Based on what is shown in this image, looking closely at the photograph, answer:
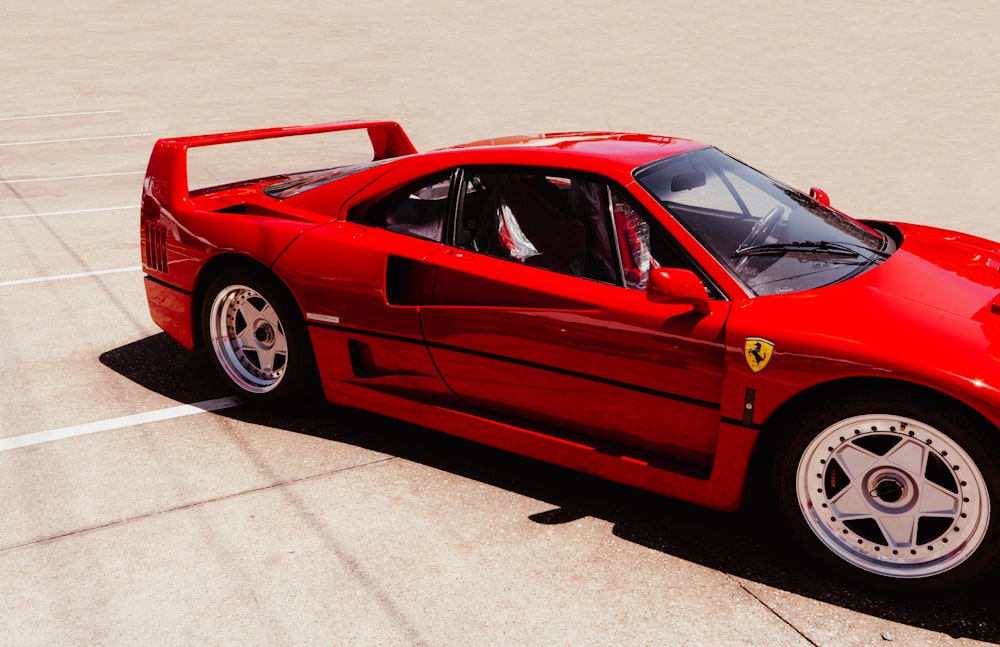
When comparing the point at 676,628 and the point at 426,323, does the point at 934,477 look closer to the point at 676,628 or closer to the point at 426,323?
the point at 676,628

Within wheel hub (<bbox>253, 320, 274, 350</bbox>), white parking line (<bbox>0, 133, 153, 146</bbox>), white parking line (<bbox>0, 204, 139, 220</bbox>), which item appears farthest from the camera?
white parking line (<bbox>0, 133, 153, 146</bbox>)

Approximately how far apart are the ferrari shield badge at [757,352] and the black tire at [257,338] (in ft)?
6.79

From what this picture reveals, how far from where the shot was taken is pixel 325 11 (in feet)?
118

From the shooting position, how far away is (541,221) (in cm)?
379

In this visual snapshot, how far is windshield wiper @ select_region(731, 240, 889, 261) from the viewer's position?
3441 millimetres

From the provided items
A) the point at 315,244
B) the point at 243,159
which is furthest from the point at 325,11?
the point at 315,244

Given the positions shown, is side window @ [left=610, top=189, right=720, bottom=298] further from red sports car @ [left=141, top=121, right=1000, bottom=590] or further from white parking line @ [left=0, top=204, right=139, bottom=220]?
white parking line @ [left=0, top=204, right=139, bottom=220]

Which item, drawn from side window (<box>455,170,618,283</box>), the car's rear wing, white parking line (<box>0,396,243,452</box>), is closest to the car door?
side window (<box>455,170,618,283</box>)

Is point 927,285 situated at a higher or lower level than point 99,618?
higher

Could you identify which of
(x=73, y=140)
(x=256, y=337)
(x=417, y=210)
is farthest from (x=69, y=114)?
(x=417, y=210)

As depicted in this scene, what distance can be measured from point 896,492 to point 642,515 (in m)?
0.96

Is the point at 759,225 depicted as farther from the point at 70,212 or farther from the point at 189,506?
the point at 70,212

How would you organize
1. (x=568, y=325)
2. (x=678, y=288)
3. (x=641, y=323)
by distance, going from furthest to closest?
(x=568, y=325) → (x=641, y=323) → (x=678, y=288)

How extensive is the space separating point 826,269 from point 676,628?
4.64ft
